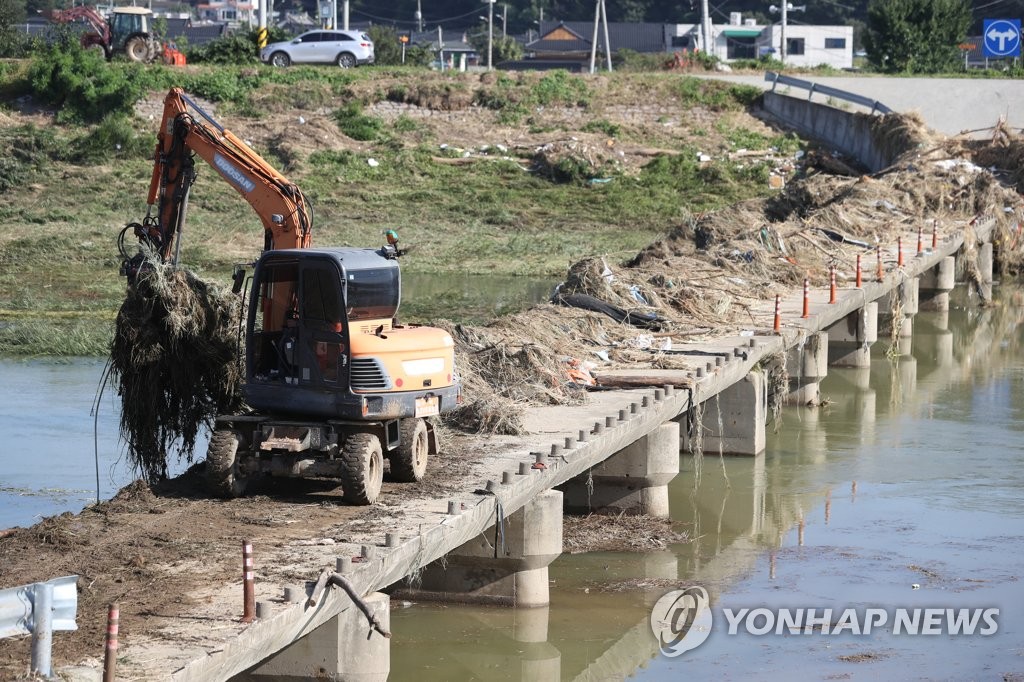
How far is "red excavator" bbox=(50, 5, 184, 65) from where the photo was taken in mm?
46656

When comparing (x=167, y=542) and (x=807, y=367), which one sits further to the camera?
(x=807, y=367)

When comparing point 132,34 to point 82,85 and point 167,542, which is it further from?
point 167,542

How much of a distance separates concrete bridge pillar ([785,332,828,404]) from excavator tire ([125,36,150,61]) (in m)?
30.5

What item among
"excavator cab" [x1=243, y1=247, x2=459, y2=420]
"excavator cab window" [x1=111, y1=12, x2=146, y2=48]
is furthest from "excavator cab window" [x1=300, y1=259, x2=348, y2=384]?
"excavator cab window" [x1=111, y1=12, x2=146, y2=48]

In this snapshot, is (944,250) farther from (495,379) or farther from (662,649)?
(662,649)

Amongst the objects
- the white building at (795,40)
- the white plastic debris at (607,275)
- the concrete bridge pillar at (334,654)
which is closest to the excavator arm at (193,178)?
the concrete bridge pillar at (334,654)

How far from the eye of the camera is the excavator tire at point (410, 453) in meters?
11.9

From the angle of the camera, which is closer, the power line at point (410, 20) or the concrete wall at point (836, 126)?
the concrete wall at point (836, 126)

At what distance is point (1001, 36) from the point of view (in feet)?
157

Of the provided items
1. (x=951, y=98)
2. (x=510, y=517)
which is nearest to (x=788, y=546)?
(x=510, y=517)

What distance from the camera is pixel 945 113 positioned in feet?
145

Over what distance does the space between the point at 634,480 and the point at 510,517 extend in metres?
3.31

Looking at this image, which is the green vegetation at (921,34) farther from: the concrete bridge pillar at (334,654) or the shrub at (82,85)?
the concrete bridge pillar at (334,654)

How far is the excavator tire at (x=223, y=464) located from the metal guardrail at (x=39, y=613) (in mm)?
3967
